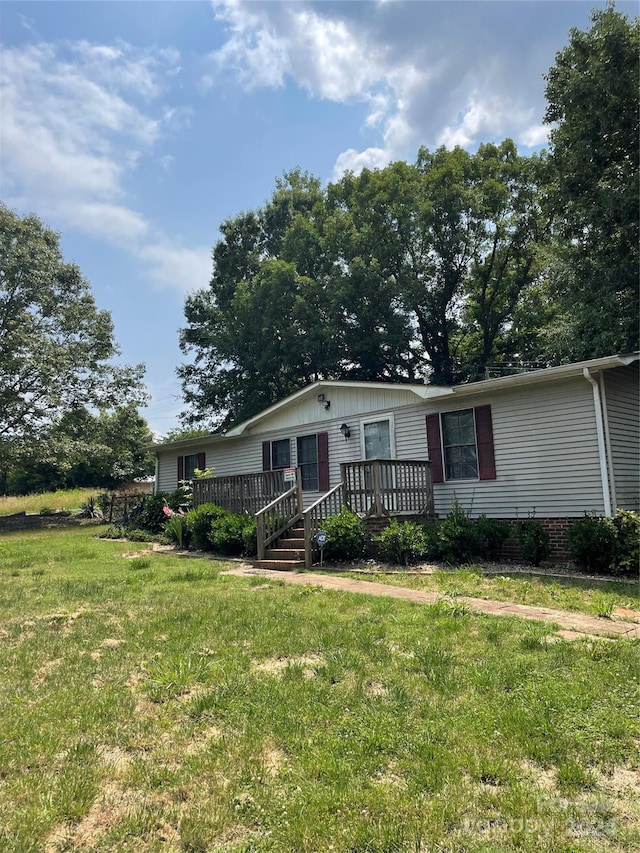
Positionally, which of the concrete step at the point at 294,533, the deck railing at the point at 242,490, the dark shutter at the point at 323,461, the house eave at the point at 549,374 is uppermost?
the house eave at the point at 549,374

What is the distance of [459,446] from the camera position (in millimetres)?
10812

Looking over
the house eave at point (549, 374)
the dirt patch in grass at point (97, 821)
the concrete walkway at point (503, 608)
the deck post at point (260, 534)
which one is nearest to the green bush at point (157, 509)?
the deck post at point (260, 534)

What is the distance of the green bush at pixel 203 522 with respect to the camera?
11664mm

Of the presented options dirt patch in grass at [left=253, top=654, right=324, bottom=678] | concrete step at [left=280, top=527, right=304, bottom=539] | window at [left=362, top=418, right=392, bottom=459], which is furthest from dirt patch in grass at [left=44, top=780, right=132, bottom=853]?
window at [left=362, top=418, right=392, bottom=459]

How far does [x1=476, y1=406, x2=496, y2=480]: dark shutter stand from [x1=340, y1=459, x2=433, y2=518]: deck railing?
1.04 meters

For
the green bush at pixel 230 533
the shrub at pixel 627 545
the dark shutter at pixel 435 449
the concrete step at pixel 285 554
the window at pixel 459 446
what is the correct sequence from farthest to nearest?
the dark shutter at pixel 435 449 → the green bush at pixel 230 533 → the window at pixel 459 446 → the concrete step at pixel 285 554 → the shrub at pixel 627 545

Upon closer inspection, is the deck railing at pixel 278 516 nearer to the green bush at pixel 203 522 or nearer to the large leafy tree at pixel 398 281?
the green bush at pixel 203 522

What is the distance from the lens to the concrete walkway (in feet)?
15.2

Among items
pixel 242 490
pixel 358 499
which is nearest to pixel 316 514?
pixel 358 499

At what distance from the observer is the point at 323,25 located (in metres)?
8.86

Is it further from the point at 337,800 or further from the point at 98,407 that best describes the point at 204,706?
the point at 98,407

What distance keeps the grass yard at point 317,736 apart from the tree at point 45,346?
2045cm

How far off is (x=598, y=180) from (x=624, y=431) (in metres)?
7.60

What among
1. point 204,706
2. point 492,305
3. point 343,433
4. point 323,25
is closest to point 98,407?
point 343,433
